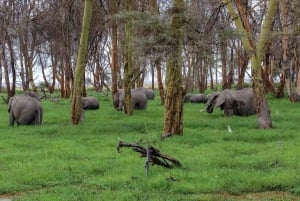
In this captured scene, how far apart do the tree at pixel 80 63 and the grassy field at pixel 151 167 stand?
1.21 meters

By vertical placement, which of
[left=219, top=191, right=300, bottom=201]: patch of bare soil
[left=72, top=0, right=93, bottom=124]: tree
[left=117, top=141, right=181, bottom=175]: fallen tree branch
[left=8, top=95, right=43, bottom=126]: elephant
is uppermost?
[left=72, top=0, right=93, bottom=124]: tree

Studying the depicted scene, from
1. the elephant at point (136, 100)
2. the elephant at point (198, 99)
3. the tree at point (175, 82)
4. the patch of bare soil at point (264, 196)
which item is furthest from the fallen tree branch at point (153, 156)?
the elephant at point (198, 99)

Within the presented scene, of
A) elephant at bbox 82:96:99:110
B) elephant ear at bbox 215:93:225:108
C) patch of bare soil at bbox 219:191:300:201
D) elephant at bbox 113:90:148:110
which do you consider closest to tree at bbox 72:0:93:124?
elephant ear at bbox 215:93:225:108

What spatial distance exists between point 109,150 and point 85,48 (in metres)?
5.83

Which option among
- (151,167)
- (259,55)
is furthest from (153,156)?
(259,55)

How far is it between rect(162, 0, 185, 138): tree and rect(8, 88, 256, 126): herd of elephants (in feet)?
19.4

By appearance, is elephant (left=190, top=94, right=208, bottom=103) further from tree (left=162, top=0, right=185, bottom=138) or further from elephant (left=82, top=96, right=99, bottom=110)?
tree (left=162, top=0, right=185, bottom=138)

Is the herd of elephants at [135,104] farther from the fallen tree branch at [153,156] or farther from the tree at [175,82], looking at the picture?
the fallen tree branch at [153,156]

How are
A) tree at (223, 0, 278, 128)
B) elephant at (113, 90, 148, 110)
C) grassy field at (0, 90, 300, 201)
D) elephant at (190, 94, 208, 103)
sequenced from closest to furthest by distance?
grassy field at (0, 90, 300, 201) → tree at (223, 0, 278, 128) → elephant at (113, 90, 148, 110) → elephant at (190, 94, 208, 103)

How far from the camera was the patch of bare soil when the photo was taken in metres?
7.53

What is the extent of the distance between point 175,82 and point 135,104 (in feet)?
33.9

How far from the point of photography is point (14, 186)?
8500 mm

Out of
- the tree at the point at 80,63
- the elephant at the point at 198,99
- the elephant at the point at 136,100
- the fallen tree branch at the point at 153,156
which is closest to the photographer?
the fallen tree branch at the point at 153,156

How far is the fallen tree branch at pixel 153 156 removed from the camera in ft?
28.1
